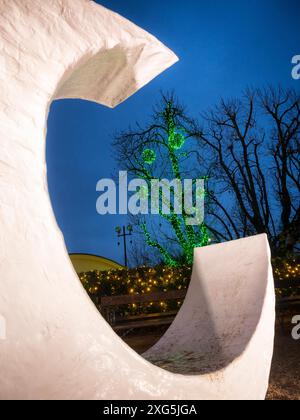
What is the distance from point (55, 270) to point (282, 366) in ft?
14.3

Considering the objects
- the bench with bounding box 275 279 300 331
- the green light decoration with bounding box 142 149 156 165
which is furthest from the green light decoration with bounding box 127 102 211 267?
the bench with bounding box 275 279 300 331

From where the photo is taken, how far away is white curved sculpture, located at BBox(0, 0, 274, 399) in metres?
0.99

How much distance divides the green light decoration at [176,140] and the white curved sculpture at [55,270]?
11.6m

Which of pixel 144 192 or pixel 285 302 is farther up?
pixel 144 192

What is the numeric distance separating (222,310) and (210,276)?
27 cm

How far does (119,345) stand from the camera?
1.12 meters

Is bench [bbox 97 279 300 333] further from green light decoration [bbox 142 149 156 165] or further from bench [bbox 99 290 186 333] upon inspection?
green light decoration [bbox 142 149 156 165]

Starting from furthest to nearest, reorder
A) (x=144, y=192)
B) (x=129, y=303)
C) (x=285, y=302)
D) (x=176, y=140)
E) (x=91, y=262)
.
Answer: (x=91, y=262) < (x=144, y=192) < (x=176, y=140) < (x=285, y=302) < (x=129, y=303)

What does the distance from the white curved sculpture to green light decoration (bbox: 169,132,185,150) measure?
38.0ft

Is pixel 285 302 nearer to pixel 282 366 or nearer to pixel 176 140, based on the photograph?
pixel 282 366

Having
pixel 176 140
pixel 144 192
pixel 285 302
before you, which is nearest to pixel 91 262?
pixel 144 192

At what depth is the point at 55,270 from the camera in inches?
42.4

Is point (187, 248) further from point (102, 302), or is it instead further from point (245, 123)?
point (102, 302)

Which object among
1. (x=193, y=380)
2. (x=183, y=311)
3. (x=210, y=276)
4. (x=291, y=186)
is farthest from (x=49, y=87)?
(x=291, y=186)
